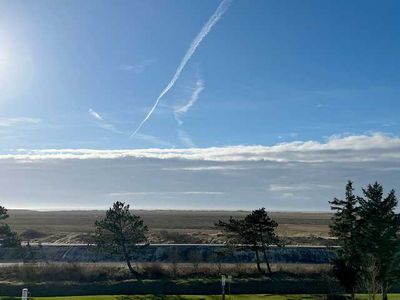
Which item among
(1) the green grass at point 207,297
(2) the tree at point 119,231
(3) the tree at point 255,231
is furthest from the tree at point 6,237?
(3) the tree at point 255,231

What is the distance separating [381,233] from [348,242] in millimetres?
2925

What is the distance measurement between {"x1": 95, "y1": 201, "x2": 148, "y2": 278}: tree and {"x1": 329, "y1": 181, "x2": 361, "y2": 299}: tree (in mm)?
23996

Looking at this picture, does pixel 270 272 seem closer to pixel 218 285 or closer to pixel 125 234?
pixel 218 285

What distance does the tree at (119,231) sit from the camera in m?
59.2

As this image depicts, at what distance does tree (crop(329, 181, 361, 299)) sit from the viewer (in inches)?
1614

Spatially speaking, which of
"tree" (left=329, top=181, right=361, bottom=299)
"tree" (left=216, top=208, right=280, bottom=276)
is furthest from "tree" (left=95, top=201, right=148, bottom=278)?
"tree" (left=329, top=181, right=361, bottom=299)

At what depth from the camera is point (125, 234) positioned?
196 feet

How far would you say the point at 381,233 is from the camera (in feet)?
133

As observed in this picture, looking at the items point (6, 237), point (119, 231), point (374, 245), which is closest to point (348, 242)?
point (374, 245)

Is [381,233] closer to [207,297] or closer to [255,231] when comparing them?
[207,297]

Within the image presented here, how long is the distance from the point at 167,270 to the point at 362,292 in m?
19.9

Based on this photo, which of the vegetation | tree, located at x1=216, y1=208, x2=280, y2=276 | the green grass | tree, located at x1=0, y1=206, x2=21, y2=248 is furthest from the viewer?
tree, located at x1=0, y1=206, x2=21, y2=248

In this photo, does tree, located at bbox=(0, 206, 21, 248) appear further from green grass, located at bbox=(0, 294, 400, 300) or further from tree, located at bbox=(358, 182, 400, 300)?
tree, located at bbox=(358, 182, 400, 300)

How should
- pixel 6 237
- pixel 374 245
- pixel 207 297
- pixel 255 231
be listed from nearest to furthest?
pixel 374 245
pixel 207 297
pixel 255 231
pixel 6 237
